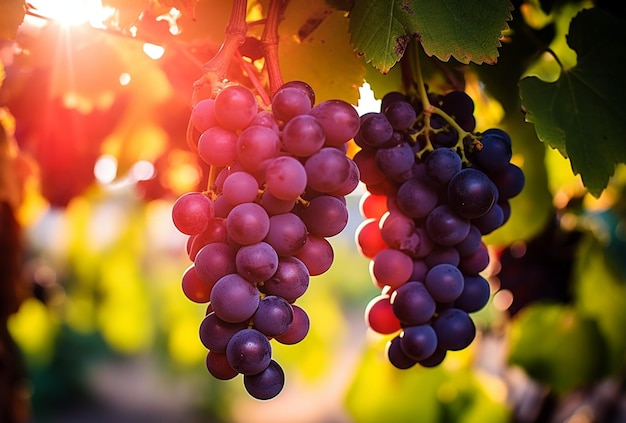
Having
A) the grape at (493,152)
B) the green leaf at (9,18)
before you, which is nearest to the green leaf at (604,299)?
the grape at (493,152)

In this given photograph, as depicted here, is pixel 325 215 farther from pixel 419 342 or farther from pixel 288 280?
pixel 419 342

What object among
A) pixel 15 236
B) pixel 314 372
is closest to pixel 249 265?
pixel 15 236

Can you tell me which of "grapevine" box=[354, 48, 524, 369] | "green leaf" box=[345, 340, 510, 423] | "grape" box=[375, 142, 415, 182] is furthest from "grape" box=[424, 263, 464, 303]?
"green leaf" box=[345, 340, 510, 423]

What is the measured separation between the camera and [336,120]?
53 centimetres

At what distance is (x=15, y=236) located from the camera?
1.41 metres

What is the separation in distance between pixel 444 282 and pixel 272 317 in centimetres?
21

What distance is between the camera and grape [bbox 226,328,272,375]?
514 millimetres

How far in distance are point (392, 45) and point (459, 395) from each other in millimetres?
1099

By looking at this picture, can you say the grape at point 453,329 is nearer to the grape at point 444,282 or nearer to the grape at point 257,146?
the grape at point 444,282

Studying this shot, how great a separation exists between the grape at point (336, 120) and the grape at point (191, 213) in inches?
4.7

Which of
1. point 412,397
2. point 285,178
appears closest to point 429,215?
point 285,178

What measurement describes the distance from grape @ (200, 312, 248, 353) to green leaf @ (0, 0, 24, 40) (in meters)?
Result: 0.32

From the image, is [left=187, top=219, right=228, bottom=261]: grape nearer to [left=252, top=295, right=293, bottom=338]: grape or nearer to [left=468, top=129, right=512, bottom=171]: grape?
[left=252, top=295, right=293, bottom=338]: grape

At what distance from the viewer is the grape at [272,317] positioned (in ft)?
1.72
